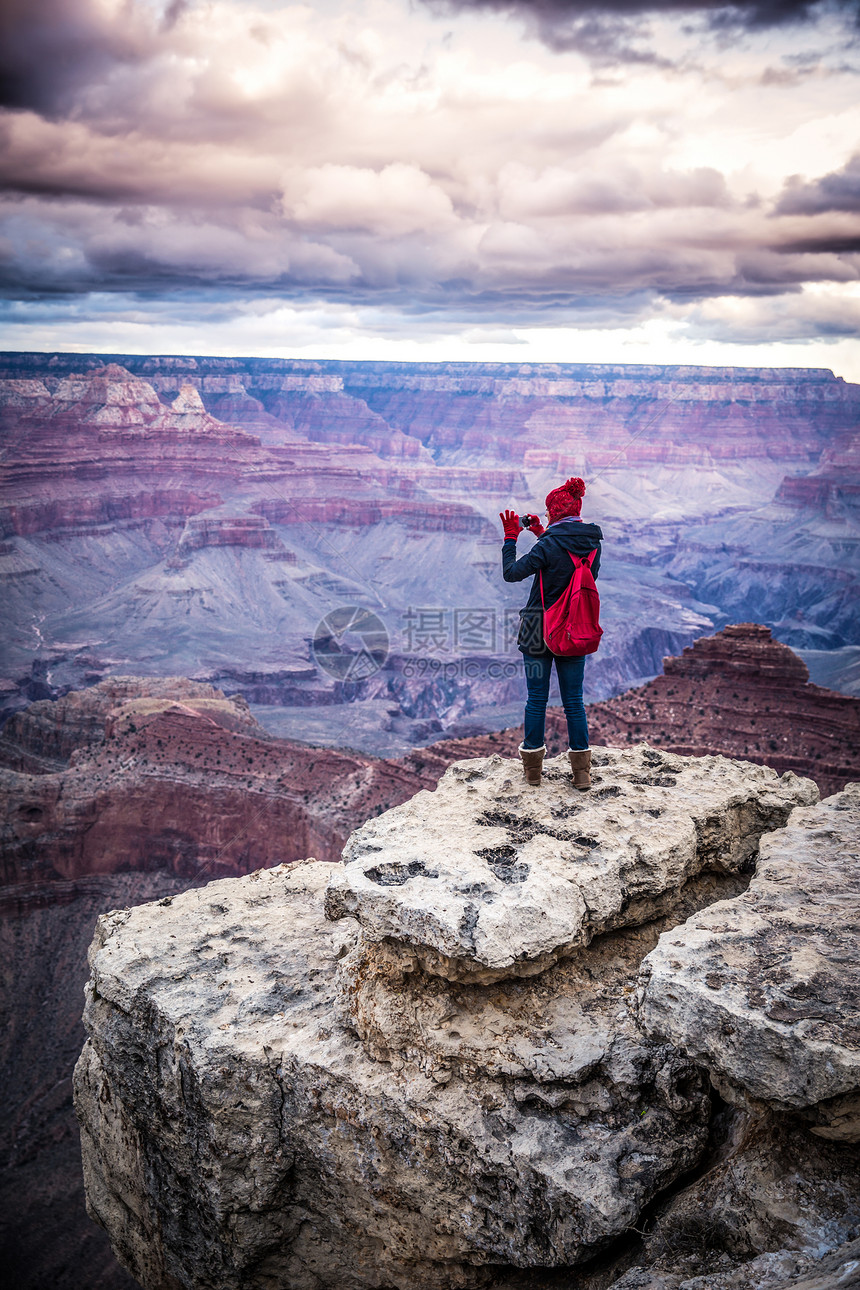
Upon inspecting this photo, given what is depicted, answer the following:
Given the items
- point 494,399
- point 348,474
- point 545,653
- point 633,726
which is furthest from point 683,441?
point 545,653

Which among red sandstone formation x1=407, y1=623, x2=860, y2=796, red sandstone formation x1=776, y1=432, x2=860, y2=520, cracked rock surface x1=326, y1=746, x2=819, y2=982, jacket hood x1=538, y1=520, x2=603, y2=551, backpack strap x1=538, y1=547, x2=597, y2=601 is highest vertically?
red sandstone formation x1=776, y1=432, x2=860, y2=520

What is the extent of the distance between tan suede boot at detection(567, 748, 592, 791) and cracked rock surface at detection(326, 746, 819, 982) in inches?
5.3

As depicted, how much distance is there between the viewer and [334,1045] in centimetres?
606

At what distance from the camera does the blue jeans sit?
7.61m

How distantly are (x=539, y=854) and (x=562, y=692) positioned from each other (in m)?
1.76

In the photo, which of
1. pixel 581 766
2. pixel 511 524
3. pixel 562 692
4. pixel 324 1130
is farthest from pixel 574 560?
pixel 324 1130

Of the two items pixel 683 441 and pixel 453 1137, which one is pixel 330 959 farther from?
pixel 683 441

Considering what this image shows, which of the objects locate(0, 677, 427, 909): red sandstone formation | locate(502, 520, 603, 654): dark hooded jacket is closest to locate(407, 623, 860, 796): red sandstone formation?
locate(0, 677, 427, 909): red sandstone formation

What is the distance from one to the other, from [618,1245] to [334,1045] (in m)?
2.24

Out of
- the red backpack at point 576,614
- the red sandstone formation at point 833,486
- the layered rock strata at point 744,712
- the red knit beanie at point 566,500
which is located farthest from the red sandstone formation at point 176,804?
the red sandstone formation at point 833,486

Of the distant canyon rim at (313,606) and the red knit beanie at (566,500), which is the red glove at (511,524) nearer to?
the red knit beanie at (566,500)

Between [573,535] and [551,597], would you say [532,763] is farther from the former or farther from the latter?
[573,535]

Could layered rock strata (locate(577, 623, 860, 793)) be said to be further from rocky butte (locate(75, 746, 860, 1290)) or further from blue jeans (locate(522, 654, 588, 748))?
rocky butte (locate(75, 746, 860, 1290))

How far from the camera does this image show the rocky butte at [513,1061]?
4363 mm
